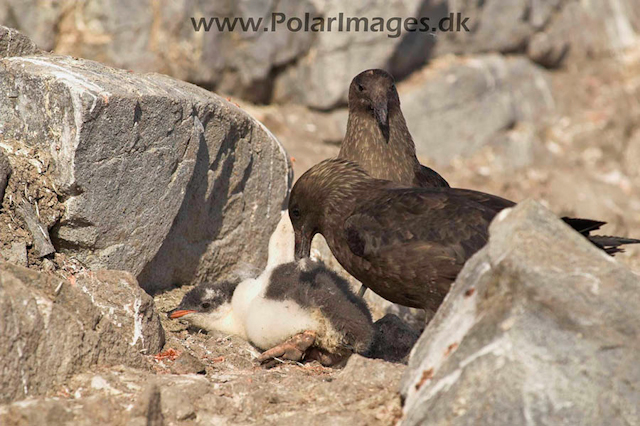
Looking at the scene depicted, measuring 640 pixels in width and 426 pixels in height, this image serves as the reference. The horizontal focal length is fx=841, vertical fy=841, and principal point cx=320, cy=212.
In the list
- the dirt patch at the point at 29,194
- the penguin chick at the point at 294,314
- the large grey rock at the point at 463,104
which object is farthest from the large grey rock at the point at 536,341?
the large grey rock at the point at 463,104

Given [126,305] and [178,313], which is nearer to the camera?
[126,305]

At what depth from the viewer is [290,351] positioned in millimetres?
4965

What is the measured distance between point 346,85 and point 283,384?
8.60 meters

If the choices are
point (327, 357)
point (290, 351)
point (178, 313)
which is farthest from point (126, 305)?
point (327, 357)

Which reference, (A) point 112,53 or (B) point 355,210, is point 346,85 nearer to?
(A) point 112,53

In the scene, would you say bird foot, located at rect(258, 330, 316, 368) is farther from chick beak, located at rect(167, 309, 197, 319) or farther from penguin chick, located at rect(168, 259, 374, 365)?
chick beak, located at rect(167, 309, 197, 319)

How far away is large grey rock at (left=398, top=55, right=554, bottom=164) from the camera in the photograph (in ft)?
42.7

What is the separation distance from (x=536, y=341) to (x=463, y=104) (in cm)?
1073

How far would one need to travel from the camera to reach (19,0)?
10.4 meters

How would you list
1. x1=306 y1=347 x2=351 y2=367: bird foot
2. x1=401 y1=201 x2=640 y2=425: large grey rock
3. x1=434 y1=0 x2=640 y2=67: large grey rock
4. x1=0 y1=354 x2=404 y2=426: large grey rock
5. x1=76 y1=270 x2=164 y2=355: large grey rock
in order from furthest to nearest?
x1=434 y1=0 x2=640 y2=67: large grey rock < x1=306 y1=347 x2=351 y2=367: bird foot < x1=76 y1=270 x2=164 y2=355: large grey rock < x1=0 y1=354 x2=404 y2=426: large grey rock < x1=401 y1=201 x2=640 y2=425: large grey rock

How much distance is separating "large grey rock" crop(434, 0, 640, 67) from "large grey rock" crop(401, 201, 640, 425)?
1059 cm

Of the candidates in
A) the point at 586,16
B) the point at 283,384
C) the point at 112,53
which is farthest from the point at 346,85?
the point at 283,384

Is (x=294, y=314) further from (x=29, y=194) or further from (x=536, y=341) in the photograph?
(x=536, y=341)

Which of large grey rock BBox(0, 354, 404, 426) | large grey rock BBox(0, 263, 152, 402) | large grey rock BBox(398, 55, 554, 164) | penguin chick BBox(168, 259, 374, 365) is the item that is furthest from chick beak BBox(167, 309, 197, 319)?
large grey rock BBox(398, 55, 554, 164)
